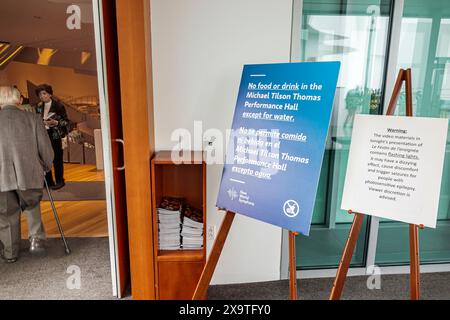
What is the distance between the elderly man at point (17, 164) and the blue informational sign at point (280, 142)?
196 cm

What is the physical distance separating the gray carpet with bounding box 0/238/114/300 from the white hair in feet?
4.69

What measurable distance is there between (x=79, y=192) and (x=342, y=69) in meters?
3.87

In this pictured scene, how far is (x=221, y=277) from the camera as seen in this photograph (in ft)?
8.44

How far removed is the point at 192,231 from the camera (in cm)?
222

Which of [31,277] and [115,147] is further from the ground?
[115,147]

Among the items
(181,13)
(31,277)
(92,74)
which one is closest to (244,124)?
(181,13)

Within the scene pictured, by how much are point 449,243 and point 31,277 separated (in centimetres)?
382

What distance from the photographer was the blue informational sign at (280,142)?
1.53m

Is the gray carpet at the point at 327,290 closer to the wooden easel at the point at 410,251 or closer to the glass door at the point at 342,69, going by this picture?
the glass door at the point at 342,69

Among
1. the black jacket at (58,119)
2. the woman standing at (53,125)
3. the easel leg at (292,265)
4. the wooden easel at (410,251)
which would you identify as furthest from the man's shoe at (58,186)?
the wooden easel at (410,251)

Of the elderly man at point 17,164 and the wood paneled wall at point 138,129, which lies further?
the elderly man at point 17,164

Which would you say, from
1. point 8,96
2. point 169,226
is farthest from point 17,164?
point 169,226

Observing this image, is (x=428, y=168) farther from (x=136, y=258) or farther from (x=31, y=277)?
(x=31, y=277)

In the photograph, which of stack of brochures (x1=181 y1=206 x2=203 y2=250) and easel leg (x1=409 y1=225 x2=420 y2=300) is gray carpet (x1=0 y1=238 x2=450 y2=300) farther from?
easel leg (x1=409 y1=225 x2=420 y2=300)
